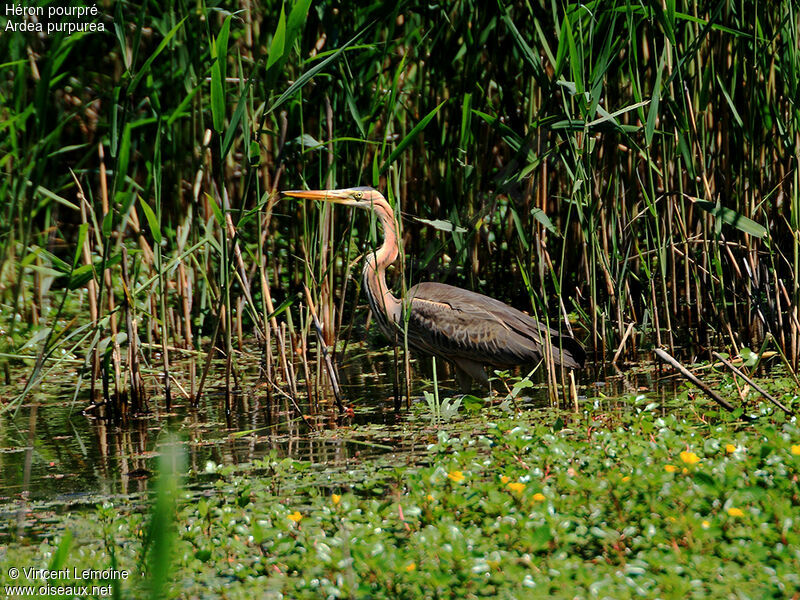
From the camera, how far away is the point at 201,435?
15.8 ft

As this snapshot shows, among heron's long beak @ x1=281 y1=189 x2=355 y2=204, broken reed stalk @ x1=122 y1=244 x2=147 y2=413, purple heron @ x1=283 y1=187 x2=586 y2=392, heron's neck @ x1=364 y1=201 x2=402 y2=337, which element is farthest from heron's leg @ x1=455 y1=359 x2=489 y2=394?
broken reed stalk @ x1=122 y1=244 x2=147 y2=413

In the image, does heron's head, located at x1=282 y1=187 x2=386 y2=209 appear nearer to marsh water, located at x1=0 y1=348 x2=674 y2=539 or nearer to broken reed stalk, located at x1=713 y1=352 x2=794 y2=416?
marsh water, located at x1=0 y1=348 x2=674 y2=539

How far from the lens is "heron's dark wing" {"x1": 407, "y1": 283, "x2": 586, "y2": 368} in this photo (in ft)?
18.0

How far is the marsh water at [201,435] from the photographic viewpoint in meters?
4.02

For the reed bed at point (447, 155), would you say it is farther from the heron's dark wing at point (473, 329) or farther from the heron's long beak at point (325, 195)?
the heron's dark wing at point (473, 329)

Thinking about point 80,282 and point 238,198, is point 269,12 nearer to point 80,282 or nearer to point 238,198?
point 80,282

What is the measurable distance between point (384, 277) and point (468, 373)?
2.40ft

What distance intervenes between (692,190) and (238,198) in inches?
139

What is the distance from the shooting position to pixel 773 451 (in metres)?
3.25

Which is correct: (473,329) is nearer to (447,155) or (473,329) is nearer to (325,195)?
(447,155)

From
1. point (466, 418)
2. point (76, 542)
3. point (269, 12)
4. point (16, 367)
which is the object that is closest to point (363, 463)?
point (466, 418)

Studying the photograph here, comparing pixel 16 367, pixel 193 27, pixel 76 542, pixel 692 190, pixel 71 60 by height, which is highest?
pixel 71 60

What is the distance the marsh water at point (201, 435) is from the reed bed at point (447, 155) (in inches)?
5.9

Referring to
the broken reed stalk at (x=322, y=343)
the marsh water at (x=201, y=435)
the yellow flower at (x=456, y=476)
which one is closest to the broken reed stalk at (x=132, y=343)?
the marsh water at (x=201, y=435)
